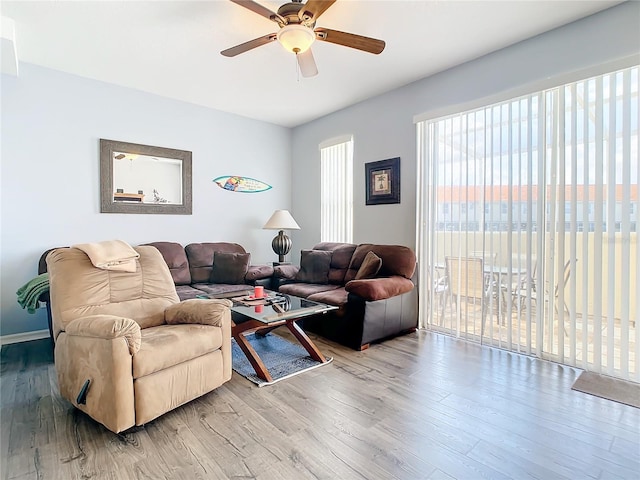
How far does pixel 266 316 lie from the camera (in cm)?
245

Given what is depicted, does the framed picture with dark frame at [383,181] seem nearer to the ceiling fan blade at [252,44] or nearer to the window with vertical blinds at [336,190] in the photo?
the window with vertical blinds at [336,190]

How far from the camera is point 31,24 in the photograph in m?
2.62

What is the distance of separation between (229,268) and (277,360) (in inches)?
64.5

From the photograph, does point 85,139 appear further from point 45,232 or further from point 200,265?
point 200,265

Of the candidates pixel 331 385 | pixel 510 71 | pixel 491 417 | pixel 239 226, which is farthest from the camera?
pixel 239 226

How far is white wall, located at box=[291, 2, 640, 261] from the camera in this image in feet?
8.13

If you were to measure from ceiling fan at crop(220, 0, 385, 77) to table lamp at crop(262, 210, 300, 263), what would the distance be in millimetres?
2550

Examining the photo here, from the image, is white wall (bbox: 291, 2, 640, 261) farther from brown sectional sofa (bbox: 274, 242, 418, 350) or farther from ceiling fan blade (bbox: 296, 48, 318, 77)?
ceiling fan blade (bbox: 296, 48, 318, 77)

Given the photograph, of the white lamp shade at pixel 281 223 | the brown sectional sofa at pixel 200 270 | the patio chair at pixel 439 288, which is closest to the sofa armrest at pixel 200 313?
the brown sectional sofa at pixel 200 270

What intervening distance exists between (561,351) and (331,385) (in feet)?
6.36

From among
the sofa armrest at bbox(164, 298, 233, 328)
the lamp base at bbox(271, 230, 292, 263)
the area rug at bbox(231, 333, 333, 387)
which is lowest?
the area rug at bbox(231, 333, 333, 387)

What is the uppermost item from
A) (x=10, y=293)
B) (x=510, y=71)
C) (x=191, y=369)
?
(x=510, y=71)

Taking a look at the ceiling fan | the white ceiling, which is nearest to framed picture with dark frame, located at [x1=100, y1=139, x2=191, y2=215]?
the white ceiling

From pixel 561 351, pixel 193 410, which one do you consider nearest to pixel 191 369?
pixel 193 410
